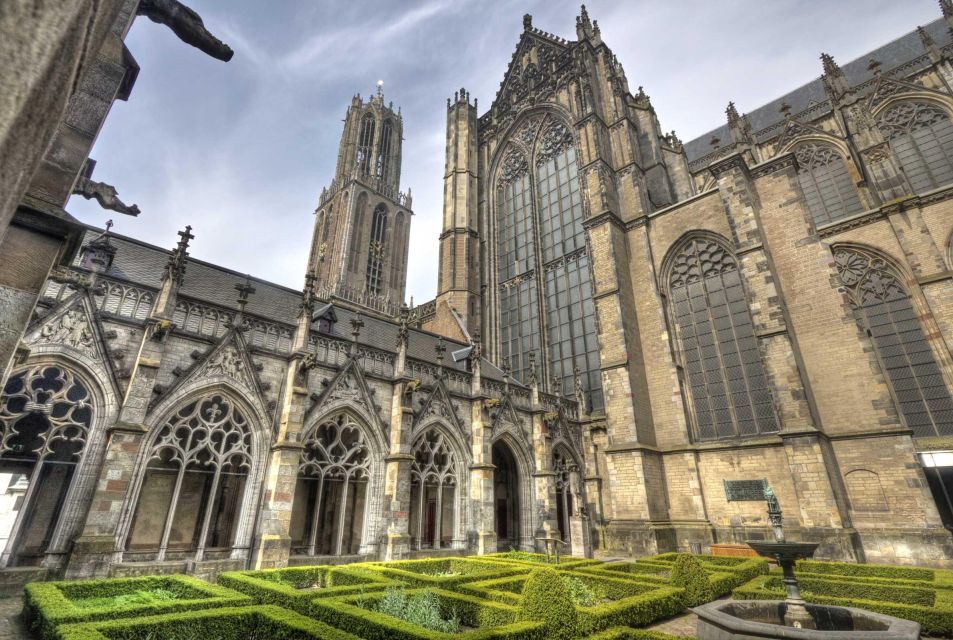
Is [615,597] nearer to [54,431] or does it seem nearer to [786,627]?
[786,627]

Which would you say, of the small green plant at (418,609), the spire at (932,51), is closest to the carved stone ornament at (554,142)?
the spire at (932,51)

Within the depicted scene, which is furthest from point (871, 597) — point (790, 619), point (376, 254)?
point (376, 254)

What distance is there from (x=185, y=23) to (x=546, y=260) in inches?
926

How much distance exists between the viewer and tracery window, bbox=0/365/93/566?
936 centimetres

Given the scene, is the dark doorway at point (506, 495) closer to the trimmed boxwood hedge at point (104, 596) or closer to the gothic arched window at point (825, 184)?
the trimmed boxwood hedge at point (104, 596)

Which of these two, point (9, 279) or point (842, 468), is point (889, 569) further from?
point (9, 279)

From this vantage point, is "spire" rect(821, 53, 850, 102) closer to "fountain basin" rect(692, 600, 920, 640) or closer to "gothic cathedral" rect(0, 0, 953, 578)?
"gothic cathedral" rect(0, 0, 953, 578)

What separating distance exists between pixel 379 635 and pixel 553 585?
2.30 metres

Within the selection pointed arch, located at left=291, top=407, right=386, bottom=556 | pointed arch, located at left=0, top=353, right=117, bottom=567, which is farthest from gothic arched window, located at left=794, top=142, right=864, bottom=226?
pointed arch, located at left=0, top=353, right=117, bottom=567

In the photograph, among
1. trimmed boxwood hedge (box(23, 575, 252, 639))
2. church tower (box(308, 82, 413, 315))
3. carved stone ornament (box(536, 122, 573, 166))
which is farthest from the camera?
church tower (box(308, 82, 413, 315))

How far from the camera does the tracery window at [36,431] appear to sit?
9359mm

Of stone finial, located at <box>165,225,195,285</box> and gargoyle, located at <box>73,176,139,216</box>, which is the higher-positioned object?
stone finial, located at <box>165,225,195,285</box>

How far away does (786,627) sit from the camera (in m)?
6.15

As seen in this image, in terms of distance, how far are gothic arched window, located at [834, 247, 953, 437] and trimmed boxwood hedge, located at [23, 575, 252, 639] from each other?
68.0ft
